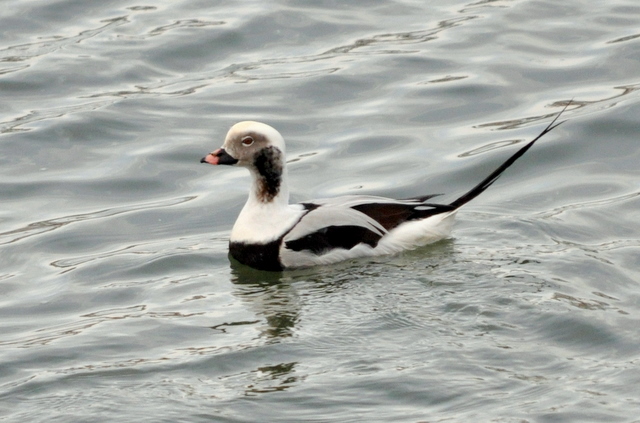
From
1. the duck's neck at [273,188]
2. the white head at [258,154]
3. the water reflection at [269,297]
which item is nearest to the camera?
the water reflection at [269,297]

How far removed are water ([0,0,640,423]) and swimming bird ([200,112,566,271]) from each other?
151mm

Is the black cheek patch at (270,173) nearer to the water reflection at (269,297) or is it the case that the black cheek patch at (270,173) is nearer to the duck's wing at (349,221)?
the duck's wing at (349,221)

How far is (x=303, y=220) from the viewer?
30.0 ft

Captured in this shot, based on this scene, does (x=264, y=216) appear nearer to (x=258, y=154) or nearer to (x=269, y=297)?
(x=258, y=154)

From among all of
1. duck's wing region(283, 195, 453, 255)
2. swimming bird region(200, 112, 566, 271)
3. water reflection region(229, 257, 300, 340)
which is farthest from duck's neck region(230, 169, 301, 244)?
water reflection region(229, 257, 300, 340)

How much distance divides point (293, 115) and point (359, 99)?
0.78 meters

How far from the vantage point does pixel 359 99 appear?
13328mm

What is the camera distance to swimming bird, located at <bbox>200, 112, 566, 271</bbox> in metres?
9.06

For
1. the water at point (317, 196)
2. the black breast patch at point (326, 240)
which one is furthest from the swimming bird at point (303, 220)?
the water at point (317, 196)

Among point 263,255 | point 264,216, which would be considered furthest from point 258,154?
point 263,255

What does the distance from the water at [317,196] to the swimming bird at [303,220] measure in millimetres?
151

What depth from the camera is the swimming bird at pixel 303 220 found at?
9.06m

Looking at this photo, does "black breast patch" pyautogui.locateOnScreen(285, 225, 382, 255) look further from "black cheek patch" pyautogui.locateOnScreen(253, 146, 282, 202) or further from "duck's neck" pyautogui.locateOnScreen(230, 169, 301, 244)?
"black cheek patch" pyautogui.locateOnScreen(253, 146, 282, 202)

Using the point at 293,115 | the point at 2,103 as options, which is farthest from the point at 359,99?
the point at 2,103
